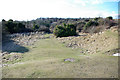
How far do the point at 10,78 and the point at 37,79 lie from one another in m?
1.38

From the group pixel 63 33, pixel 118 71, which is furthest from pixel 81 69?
pixel 63 33

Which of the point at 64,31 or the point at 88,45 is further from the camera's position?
the point at 64,31

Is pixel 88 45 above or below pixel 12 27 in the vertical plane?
below

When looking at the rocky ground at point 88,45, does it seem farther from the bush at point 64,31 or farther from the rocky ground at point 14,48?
the bush at point 64,31

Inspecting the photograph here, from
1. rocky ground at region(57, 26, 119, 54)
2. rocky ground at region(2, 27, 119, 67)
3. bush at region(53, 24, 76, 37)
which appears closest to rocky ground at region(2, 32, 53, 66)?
rocky ground at region(2, 27, 119, 67)

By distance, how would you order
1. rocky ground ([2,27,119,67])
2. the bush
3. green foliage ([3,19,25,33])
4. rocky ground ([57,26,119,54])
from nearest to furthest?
rocky ground ([2,27,119,67])
rocky ground ([57,26,119,54])
the bush
green foliage ([3,19,25,33])

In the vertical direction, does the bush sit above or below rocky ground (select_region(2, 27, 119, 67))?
above

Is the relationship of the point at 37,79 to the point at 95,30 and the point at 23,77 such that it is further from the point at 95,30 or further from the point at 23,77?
the point at 95,30

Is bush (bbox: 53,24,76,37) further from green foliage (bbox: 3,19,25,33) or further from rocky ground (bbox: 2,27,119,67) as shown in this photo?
green foliage (bbox: 3,19,25,33)

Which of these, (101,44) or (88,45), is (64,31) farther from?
(101,44)

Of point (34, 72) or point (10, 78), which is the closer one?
point (10, 78)

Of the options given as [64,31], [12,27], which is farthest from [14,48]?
[12,27]

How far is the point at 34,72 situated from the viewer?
532cm

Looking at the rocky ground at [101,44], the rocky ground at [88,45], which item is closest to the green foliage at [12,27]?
the rocky ground at [88,45]
